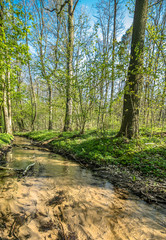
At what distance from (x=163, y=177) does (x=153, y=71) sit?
4505 mm

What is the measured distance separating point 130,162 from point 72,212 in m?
3.21

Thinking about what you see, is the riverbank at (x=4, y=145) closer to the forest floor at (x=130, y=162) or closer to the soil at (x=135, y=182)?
the forest floor at (x=130, y=162)

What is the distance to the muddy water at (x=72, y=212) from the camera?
6.76 ft

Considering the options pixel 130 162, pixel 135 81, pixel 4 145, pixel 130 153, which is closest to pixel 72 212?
pixel 130 162

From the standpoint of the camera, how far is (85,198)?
10.0ft

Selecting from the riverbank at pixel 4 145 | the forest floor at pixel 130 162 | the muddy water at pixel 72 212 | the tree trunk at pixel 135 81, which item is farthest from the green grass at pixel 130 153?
the riverbank at pixel 4 145

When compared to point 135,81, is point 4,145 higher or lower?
lower

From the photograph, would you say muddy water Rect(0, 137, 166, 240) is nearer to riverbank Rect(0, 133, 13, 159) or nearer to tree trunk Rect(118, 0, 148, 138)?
riverbank Rect(0, 133, 13, 159)

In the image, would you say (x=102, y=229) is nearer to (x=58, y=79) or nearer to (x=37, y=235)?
(x=37, y=235)

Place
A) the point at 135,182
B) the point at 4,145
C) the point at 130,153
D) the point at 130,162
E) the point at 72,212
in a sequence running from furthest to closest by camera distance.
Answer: the point at 4,145
the point at 130,153
the point at 130,162
the point at 135,182
the point at 72,212

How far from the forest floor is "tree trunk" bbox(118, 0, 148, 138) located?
816 mm

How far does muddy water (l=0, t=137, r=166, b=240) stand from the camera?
206cm

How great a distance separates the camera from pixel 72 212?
2.54 meters

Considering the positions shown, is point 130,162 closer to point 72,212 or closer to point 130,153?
point 130,153
